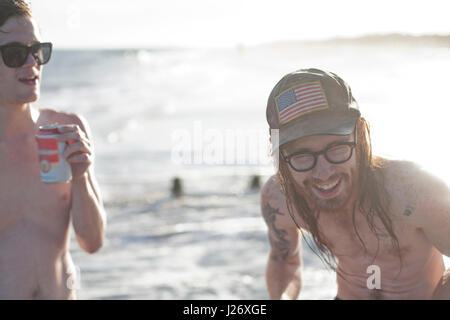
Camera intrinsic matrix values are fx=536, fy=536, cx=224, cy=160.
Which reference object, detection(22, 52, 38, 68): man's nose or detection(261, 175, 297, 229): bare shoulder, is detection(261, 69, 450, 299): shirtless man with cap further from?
detection(22, 52, 38, 68): man's nose

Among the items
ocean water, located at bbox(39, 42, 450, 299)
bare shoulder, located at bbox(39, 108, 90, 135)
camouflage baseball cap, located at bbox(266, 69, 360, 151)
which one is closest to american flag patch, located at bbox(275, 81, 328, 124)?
camouflage baseball cap, located at bbox(266, 69, 360, 151)

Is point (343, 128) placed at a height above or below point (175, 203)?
above

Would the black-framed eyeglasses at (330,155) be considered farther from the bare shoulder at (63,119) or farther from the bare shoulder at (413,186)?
the bare shoulder at (63,119)

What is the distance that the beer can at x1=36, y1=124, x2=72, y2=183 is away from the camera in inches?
114

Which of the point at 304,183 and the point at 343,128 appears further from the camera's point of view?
the point at 304,183

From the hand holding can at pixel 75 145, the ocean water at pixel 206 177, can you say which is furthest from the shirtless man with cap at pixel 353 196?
the hand holding can at pixel 75 145

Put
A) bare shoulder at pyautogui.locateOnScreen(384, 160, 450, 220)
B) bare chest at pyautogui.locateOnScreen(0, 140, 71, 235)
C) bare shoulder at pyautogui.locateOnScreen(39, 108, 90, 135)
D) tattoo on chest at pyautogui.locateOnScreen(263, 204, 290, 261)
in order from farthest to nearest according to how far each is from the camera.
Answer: tattoo on chest at pyautogui.locateOnScreen(263, 204, 290, 261) < bare shoulder at pyautogui.locateOnScreen(39, 108, 90, 135) < bare chest at pyautogui.locateOnScreen(0, 140, 71, 235) < bare shoulder at pyautogui.locateOnScreen(384, 160, 450, 220)

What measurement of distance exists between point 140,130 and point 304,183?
18.4 m

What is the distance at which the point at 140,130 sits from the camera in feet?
68.7

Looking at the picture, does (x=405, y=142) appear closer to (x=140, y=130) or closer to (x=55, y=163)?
(x=55, y=163)

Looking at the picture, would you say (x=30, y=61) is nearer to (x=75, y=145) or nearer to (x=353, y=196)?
(x=75, y=145)

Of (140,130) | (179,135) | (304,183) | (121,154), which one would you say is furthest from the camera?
(140,130)

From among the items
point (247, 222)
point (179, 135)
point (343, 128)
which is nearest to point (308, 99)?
point (343, 128)

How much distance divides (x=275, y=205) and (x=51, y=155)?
1.54 m
